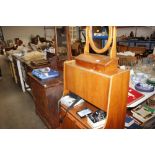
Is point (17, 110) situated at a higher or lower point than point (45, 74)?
lower

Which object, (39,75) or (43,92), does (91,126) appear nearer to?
(43,92)

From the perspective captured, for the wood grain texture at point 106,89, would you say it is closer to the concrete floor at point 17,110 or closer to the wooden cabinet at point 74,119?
the wooden cabinet at point 74,119

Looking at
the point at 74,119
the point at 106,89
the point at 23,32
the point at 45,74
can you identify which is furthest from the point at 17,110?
the point at 23,32

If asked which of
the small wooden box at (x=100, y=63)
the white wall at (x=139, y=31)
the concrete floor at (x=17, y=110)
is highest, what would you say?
the white wall at (x=139, y=31)

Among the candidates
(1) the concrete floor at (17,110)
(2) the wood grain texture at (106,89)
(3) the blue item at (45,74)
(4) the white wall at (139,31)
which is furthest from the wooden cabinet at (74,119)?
(4) the white wall at (139,31)

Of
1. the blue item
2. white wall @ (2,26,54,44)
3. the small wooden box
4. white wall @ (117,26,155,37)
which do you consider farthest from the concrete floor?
white wall @ (2,26,54,44)

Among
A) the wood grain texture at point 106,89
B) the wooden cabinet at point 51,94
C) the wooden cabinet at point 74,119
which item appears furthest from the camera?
the wooden cabinet at point 51,94

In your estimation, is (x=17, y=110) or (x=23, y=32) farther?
(x=23, y=32)

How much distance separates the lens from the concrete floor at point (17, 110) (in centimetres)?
229

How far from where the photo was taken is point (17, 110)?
274 centimetres

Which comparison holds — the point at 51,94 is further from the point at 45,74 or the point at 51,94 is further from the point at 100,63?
the point at 100,63

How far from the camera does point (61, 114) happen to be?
1.48m

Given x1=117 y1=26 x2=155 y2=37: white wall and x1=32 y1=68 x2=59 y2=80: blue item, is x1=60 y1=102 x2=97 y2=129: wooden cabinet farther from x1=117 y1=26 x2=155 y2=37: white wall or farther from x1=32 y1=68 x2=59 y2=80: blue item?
x1=117 y1=26 x2=155 y2=37: white wall
